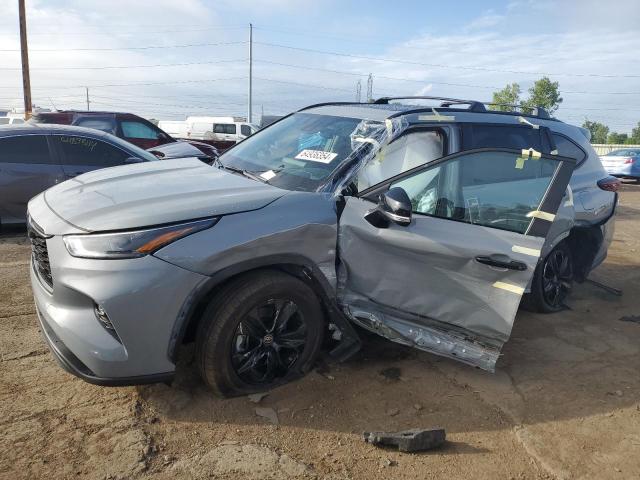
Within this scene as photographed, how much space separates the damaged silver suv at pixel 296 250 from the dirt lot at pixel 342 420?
0.88 feet

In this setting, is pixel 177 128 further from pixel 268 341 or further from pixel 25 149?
pixel 268 341

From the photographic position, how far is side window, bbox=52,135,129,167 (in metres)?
6.94

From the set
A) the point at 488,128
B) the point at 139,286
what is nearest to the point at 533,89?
the point at 488,128

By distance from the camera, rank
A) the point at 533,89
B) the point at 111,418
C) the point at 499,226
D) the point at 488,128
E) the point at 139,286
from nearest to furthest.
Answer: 1. the point at 139,286
2. the point at 111,418
3. the point at 499,226
4. the point at 488,128
5. the point at 533,89

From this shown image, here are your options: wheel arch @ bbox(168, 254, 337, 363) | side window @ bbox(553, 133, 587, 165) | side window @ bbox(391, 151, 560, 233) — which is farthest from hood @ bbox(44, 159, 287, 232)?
side window @ bbox(553, 133, 587, 165)

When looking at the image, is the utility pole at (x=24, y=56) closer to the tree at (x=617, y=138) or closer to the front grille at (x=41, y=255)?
the front grille at (x=41, y=255)

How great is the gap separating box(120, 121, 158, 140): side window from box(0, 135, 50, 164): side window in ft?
17.5

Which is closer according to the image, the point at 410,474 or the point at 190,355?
the point at 410,474

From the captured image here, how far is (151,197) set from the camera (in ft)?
9.73

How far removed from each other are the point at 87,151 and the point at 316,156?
4781mm

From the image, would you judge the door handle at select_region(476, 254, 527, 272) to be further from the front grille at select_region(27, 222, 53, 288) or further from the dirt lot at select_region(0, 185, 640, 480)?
the front grille at select_region(27, 222, 53, 288)

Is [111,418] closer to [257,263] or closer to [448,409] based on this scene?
[257,263]

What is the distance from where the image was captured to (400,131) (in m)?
3.64

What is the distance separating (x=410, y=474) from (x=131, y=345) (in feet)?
5.12
